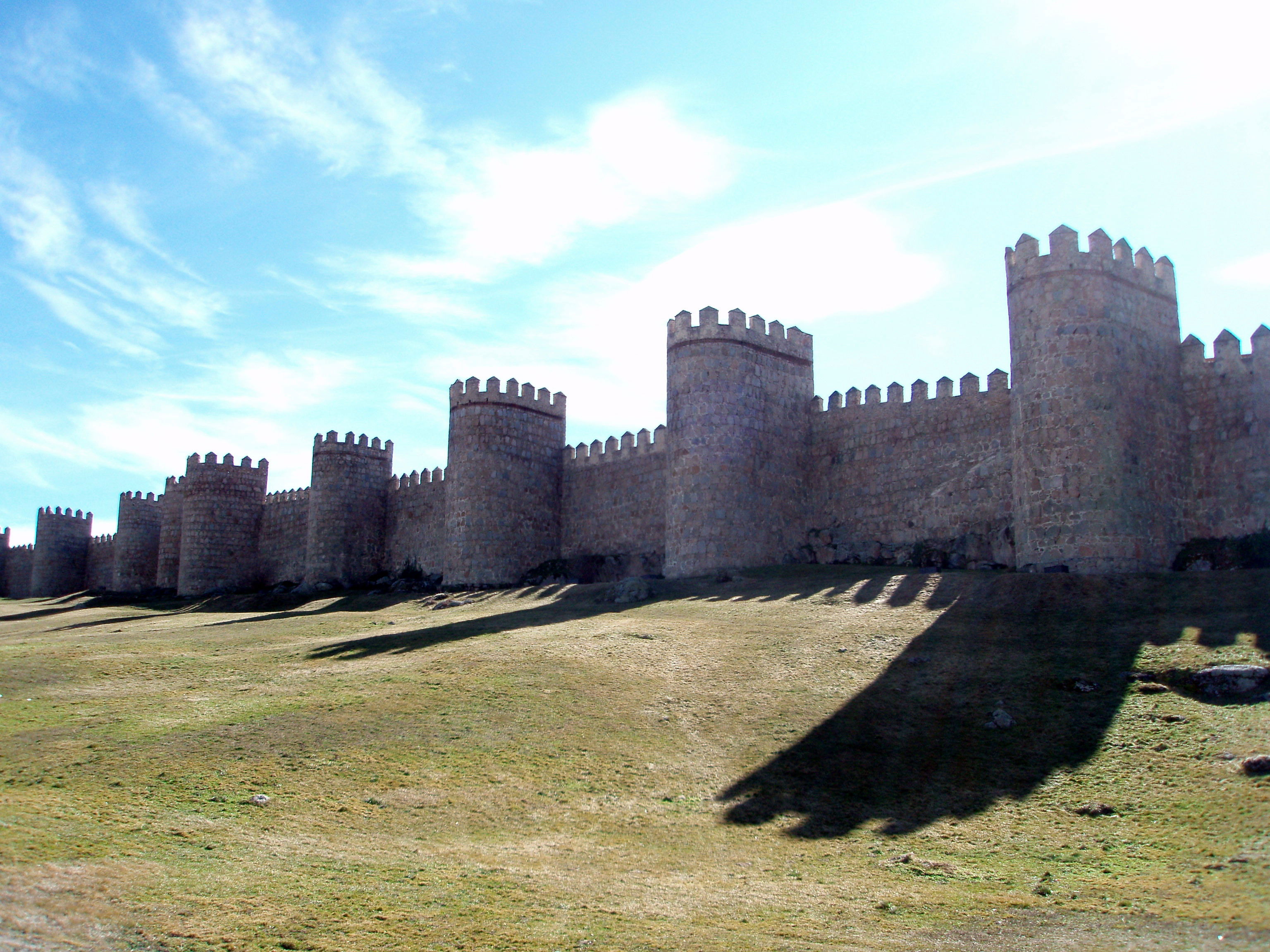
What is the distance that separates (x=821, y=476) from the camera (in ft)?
97.5

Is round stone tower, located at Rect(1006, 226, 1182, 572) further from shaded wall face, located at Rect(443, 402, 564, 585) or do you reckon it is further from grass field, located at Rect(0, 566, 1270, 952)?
shaded wall face, located at Rect(443, 402, 564, 585)

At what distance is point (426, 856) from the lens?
9312 mm

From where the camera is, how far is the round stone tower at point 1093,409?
20719 millimetres

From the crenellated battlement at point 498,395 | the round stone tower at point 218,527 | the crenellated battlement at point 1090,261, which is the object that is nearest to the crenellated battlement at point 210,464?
A: the round stone tower at point 218,527

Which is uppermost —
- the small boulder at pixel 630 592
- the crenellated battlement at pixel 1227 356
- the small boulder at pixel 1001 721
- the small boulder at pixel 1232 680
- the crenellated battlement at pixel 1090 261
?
the crenellated battlement at pixel 1090 261

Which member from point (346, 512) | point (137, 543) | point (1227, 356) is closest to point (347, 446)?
point (346, 512)

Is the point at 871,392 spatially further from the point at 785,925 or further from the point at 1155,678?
the point at 785,925

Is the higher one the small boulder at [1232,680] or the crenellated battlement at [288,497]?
the crenellated battlement at [288,497]

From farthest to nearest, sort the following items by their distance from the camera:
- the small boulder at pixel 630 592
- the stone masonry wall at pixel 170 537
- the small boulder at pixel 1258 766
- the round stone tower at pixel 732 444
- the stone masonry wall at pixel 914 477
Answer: the stone masonry wall at pixel 170 537 → the round stone tower at pixel 732 444 → the stone masonry wall at pixel 914 477 → the small boulder at pixel 630 592 → the small boulder at pixel 1258 766

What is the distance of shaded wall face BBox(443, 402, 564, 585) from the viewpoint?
34.8 m

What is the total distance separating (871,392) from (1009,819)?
63.6 feet

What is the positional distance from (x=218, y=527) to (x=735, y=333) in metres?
28.4

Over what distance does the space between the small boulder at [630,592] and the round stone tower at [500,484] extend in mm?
9203

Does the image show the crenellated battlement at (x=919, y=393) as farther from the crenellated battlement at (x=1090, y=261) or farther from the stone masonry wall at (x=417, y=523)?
the stone masonry wall at (x=417, y=523)
